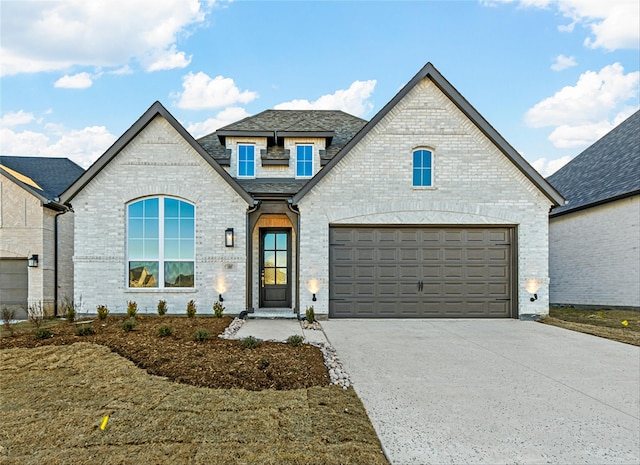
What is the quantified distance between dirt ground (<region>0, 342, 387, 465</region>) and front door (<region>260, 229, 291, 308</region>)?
7.25 m

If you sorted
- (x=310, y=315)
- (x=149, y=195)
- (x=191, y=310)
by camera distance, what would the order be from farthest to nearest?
(x=149, y=195)
(x=191, y=310)
(x=310, y=315)

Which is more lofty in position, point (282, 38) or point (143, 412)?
point (282, 38)

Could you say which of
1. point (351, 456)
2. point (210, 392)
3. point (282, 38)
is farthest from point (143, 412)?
point (282, 38)

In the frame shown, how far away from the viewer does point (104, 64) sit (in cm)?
1628

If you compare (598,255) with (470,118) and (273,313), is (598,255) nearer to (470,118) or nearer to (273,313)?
(470,118)

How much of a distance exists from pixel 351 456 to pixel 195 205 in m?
8.92

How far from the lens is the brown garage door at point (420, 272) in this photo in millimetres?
10750

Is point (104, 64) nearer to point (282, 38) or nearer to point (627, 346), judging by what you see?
point (282, 38)

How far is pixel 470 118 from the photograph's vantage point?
35.3ft

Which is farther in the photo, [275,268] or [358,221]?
[275,268]

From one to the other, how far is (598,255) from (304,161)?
464 inches

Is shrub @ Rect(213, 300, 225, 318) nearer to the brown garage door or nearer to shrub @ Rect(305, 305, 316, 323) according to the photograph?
shrub @ Rect(305, 305, 316, 323)

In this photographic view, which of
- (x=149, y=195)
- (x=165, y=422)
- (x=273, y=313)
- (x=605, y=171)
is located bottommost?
(x=273, y=313)

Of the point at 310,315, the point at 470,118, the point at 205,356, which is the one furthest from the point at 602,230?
the point at 205,356
